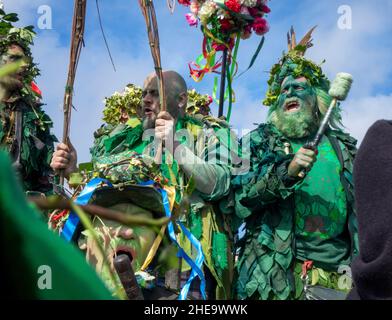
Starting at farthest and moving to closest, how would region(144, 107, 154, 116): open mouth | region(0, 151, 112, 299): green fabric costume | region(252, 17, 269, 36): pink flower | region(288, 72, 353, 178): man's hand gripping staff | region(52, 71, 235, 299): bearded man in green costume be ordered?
region(252, 17, 269, 36): pink flower < region(144, 107, 154, 116): open mouth < region(288, 72, 353, 178): man's hand gripping staff < region(52, 71, 235, 299): bearded man in green costume < region(0, 151, 112, 299): green fabric costume

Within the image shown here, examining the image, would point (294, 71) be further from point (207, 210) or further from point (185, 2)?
point (207, 210)

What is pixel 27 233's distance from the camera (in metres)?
0.43

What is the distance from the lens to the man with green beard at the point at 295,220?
380 centimetres

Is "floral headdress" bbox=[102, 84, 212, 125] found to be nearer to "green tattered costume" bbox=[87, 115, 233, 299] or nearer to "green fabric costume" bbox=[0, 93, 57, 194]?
"green fabric costume" bbox=[0, 93, 57, 194]

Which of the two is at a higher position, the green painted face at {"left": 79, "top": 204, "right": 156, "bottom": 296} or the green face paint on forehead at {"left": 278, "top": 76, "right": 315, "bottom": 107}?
the green face paint on forehead at {"left": 278, "top": 76, "right": 315, "bottom": 107}

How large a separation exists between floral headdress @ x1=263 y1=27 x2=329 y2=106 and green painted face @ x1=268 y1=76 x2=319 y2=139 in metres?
0.05

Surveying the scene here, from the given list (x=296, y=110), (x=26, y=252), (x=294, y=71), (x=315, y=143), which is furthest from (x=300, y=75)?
(x=26, y=252)

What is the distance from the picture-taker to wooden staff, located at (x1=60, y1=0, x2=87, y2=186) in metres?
2.99

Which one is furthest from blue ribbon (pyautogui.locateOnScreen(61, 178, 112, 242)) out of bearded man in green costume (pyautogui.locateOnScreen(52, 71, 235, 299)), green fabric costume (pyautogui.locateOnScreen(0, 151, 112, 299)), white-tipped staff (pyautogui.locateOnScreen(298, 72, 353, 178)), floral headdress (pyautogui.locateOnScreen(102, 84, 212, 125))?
green fabric costume (pyautogui.locateOnScreen(0, 151, 112, 299))

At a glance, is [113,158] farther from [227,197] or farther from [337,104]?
[337,104]

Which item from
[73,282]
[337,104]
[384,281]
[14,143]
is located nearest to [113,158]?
[14,143]

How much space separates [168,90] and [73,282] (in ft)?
12.8

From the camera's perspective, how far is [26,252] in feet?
1.41

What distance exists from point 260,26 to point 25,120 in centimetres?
172
